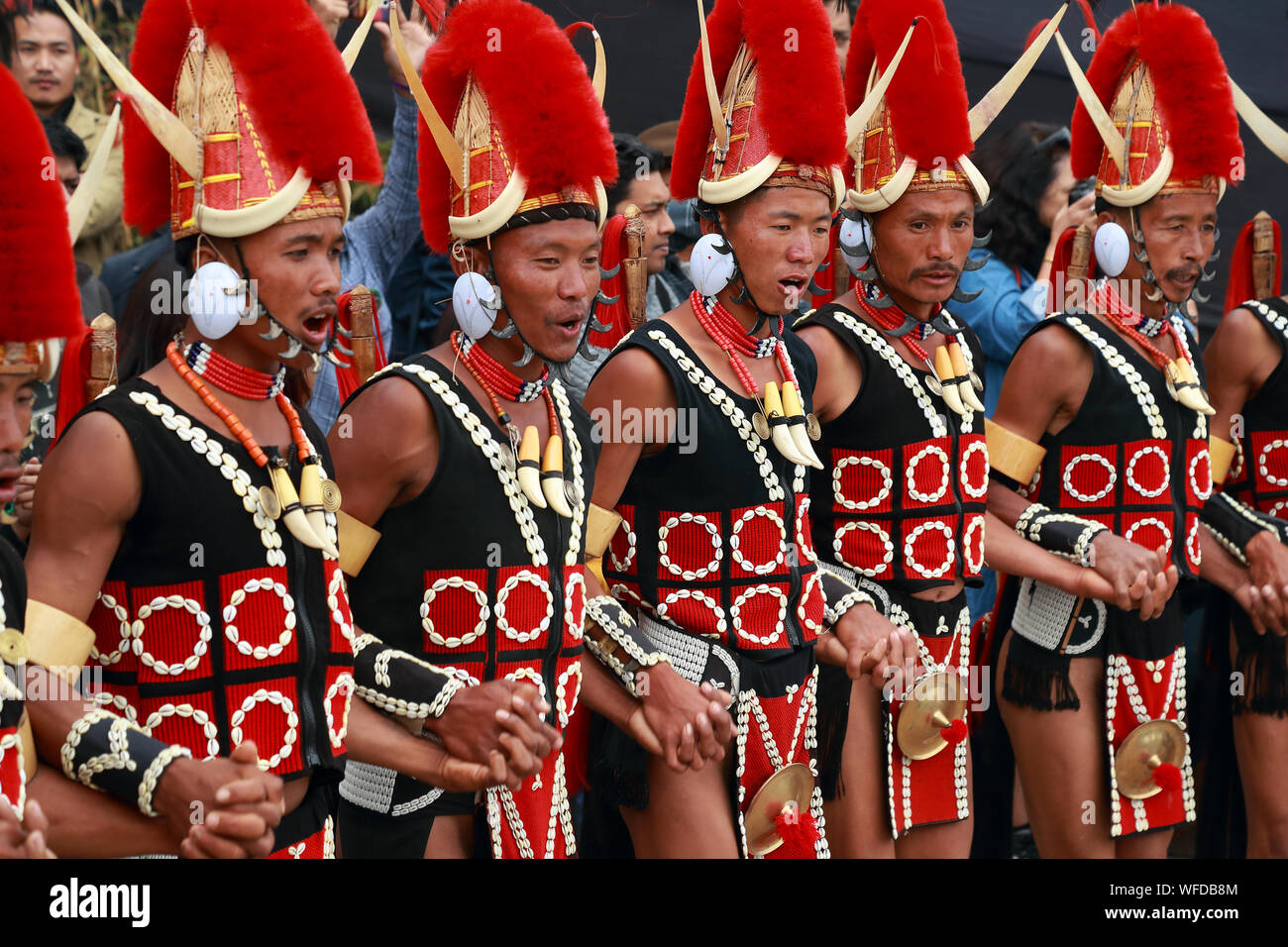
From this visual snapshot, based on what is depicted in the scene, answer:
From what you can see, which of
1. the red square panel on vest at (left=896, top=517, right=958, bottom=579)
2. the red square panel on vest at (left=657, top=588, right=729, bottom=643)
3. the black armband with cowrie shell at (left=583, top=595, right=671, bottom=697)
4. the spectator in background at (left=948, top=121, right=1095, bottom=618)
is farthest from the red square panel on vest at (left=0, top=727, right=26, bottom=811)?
the spectator in background at (left=948, top=121, right=1095, bottom=618)

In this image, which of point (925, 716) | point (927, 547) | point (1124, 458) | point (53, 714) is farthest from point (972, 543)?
point (53, 714)

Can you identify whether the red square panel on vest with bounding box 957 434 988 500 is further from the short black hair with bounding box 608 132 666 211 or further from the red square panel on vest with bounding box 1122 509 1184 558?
the short black hair with bounding box 608 132 666 211

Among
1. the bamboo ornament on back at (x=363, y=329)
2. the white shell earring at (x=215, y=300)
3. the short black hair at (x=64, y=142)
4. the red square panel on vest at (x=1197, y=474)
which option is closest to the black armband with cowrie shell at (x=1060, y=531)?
the red square panel on vest at (x=1197, y=474)

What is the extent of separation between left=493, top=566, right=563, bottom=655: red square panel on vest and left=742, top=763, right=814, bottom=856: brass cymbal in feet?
2.84

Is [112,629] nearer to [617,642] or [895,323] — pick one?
[617,642]

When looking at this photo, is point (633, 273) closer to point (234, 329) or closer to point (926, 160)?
point (926, 160)

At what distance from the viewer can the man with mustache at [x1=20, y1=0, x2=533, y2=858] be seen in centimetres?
264

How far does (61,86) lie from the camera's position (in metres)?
4.41

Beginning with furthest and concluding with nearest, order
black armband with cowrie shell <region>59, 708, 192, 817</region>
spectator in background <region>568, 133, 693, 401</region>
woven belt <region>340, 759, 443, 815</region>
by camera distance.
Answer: spectator in background <region>568, 133, 693, 401</region> → woven belt <region>340, 759, 443, 815</region> → black armband with cowrie shell <region>59, 708, 192, 817</region>

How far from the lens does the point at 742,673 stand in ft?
12.4

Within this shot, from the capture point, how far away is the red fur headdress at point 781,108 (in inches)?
152

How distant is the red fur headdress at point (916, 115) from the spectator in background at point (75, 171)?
84.4 inches

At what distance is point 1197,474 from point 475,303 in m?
2.60

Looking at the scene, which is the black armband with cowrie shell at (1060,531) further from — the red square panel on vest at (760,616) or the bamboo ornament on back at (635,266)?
the bamboo ornament on back at (635,266)
